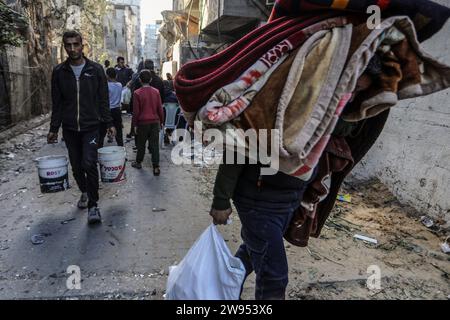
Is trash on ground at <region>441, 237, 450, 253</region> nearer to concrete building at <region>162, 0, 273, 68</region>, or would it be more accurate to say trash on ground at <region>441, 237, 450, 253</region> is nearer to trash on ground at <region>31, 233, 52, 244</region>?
trash on ground at <region>31, 233, 52, 244</region>

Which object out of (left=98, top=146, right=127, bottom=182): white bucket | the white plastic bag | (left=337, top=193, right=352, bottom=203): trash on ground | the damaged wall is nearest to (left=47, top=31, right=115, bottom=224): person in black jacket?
(left=98, top=146, right=127, bottom=182): white bucket

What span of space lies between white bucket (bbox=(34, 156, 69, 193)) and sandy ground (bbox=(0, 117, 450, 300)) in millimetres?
392

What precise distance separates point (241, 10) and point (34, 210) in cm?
650

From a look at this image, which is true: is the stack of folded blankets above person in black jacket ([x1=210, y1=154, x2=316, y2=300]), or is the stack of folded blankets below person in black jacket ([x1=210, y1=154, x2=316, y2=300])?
above

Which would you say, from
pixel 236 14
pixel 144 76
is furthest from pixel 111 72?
pixel 236 14

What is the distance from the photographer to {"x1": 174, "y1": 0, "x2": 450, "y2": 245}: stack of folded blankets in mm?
1316

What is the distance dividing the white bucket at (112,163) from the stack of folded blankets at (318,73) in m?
2.66

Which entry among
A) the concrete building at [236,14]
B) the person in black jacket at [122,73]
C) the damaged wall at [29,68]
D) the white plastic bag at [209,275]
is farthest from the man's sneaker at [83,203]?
the person in black jacket at [122,73]

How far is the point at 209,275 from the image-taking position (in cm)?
175

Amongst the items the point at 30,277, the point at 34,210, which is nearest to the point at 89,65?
the point at 34,210

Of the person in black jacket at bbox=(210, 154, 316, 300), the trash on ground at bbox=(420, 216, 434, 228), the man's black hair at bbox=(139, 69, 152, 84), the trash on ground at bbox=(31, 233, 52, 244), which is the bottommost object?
the trash on ground at bbox=(31, 233, 52, 244)

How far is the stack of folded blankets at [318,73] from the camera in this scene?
1.32 metres

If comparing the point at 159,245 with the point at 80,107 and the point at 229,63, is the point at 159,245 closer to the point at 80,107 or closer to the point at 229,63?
the point at 80,107
